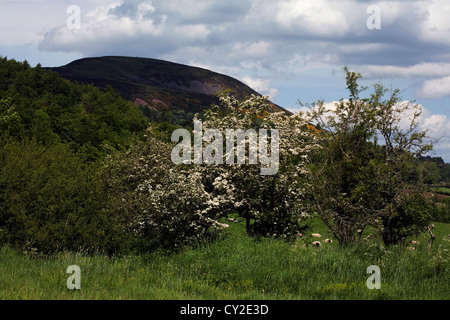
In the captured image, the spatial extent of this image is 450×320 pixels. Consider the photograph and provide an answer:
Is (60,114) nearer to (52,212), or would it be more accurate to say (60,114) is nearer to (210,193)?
(210,193)

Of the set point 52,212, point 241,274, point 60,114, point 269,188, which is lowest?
point 241,274

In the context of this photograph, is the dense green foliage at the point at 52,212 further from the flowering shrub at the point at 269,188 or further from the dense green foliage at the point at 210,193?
the flowering shrub at the point at 269,188

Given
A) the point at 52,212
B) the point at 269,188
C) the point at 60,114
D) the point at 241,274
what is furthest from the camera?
the point at 60,114

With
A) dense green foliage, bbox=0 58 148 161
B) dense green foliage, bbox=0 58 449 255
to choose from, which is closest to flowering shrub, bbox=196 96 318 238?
dense green foliage, bbox=0 58 449 255

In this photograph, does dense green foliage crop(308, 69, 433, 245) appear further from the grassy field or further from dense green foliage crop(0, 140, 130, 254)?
dense green foliage crop(0, 140, 130, 254)

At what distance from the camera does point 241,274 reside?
40.5ft

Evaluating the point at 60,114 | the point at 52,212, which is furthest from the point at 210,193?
the point at 60,114

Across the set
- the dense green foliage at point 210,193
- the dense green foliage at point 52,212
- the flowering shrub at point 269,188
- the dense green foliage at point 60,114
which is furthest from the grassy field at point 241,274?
the dense green foliage at point 60,114

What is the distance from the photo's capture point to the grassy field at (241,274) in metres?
10.1

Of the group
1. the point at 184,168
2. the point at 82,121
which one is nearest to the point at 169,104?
the point at 82,121

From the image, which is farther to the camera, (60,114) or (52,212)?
(60,114)

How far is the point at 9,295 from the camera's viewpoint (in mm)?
8938

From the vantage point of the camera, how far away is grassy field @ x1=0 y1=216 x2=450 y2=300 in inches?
396

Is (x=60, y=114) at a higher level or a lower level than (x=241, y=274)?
higher
